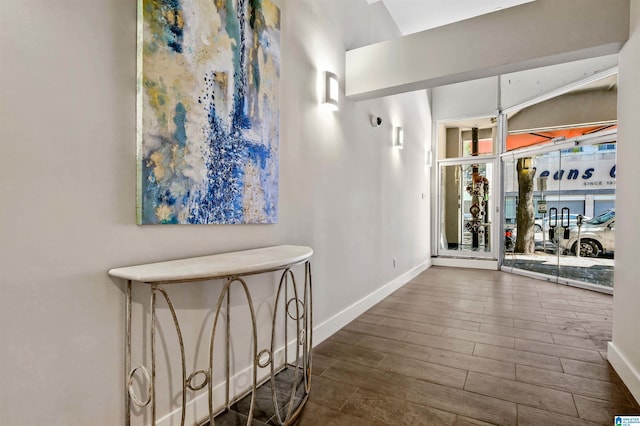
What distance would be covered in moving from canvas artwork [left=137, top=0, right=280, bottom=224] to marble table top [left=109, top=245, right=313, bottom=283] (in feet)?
0.70

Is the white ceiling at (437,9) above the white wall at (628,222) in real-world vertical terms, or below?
above

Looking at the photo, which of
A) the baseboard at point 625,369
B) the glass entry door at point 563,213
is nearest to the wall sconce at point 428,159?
Answer: the glass entry door at point 563,213

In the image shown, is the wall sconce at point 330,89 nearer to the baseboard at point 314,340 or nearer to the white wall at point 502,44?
the white wall at point 502,44

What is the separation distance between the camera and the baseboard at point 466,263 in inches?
245

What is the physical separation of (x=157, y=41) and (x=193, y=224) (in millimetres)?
829

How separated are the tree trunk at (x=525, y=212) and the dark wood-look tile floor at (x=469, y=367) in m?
1.79

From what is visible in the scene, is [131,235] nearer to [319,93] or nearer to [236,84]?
[236,84]

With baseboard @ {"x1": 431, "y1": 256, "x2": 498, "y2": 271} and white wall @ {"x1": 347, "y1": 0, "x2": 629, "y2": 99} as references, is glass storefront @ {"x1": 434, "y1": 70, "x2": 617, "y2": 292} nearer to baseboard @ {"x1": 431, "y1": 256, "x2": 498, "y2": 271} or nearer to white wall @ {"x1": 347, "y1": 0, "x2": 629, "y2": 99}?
baseboard @ {"x1": 431, "y1": 256, "x2": 498, "y2": 271}

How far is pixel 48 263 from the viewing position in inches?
46.0

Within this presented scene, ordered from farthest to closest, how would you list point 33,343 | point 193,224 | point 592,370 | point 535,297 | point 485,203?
point 485,203, point 535,297, point 592,370, point 193,224, point 33,343

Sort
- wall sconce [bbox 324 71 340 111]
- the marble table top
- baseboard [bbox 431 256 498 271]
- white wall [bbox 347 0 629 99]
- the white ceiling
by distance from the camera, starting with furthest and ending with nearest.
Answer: baseboard [bbox 431 256 498 271] → the white ceiling → wall sconce [bbox 324 71 340 111] → white wall [bbox 347 0 629 99] → the marble table top

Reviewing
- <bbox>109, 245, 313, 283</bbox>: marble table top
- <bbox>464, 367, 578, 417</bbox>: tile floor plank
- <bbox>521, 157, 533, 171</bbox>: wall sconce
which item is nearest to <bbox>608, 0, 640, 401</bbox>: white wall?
<bbox>464, 367, 578, 417</bbox>: tile floor plank

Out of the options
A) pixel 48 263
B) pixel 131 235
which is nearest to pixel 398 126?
pixel 131 235

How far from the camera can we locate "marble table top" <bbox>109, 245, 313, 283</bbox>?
1.23 m
